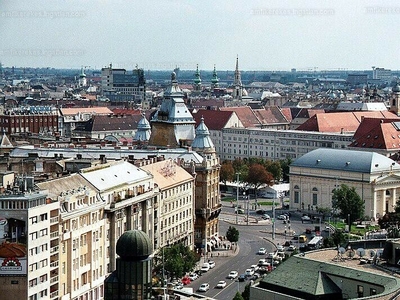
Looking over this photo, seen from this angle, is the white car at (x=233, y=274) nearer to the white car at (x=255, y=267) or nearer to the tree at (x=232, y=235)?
the white car at (x=255, y=267)

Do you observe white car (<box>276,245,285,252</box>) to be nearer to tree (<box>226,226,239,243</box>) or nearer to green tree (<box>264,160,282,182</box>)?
tree (<box>226,226,239,243</box>)

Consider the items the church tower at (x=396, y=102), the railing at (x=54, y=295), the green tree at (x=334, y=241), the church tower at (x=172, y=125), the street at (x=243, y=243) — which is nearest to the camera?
the railing at (x=54, y=295)

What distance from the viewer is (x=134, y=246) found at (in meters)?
22.4

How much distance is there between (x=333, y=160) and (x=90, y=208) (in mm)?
50304

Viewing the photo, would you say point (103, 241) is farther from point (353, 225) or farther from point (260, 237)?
point (353, 225)

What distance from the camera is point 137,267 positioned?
2222cm

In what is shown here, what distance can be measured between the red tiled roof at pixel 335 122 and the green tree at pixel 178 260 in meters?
74.4

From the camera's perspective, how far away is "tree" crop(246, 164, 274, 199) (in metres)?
114

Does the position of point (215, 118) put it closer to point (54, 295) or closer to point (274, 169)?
point (274, 169)

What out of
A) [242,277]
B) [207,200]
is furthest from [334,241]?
[207,200]

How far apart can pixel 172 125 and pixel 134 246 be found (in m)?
72.9

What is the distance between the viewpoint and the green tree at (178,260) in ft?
210

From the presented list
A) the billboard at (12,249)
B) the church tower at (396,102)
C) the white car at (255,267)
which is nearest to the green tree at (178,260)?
the white car at (255,267)

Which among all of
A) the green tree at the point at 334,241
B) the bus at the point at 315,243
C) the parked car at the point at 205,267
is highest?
the green tree at the point at 334,241
